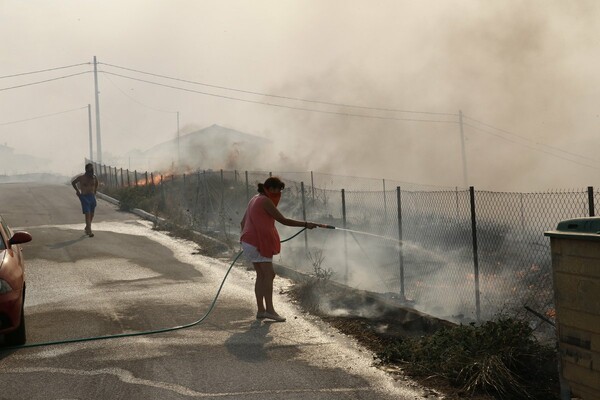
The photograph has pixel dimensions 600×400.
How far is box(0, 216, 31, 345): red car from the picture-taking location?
273 inches

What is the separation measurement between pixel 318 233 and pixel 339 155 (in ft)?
115

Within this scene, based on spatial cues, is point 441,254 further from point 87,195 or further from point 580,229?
point 87,195

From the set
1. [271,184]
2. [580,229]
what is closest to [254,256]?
[271,184]

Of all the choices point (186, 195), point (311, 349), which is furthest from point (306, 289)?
point (186, 195)

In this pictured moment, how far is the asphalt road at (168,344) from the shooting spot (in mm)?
5840

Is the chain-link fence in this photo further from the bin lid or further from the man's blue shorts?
the man's blue shorts

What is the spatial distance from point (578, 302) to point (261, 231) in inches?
175

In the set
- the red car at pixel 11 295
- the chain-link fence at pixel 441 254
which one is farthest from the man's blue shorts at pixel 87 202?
the red car at pixel 11 295

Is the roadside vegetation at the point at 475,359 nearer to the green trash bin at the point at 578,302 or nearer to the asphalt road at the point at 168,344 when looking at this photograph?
the asphalt road at the point at 168,344

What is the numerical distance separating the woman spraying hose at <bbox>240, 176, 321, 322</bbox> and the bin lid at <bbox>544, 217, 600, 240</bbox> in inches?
155

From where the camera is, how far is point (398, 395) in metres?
5.63

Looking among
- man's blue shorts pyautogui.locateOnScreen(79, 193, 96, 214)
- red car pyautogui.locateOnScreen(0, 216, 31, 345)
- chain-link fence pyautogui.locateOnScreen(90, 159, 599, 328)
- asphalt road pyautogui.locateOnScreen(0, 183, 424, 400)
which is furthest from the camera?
man's blue shorts pyautogui.locateOnScreen(79, 193, 96, 214)

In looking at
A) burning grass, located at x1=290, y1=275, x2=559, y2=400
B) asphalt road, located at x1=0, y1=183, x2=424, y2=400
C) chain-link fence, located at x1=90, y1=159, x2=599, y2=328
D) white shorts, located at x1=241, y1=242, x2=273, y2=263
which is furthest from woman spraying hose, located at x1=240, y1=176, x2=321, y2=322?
chain-link fence, located at x1=90, y1=159, x2=599, y2=328

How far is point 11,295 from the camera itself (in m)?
7.02
